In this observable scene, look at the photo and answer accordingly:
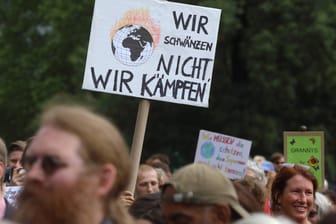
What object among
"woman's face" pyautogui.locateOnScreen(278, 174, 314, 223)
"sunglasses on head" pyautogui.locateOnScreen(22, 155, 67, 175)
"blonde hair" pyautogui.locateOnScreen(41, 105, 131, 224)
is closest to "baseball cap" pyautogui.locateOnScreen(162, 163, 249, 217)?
"blonde hair" pyautogui.locateOnScreen(41, 105, 131, 224)

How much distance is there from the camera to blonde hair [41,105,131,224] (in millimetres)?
3596

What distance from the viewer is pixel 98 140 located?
3.61m

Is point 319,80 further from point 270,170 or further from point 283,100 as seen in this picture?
point 270,170

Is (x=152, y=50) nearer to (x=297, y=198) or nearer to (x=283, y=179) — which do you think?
(x=283, y=179)

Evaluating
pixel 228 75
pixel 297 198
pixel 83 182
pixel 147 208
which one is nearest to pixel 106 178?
pixel 83 182

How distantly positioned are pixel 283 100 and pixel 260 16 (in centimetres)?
211

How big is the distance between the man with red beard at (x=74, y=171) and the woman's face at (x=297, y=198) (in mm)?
3277

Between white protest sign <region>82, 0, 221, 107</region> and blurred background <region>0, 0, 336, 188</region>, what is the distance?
52.2ft

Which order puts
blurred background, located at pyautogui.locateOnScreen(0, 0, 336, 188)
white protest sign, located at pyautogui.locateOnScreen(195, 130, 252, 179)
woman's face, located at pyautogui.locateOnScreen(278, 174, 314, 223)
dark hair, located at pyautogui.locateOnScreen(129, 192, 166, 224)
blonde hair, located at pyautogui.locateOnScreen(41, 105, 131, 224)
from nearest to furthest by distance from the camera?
blonde hair, located at pyautogui.locateOnScreen(41, 105, 131, 224), dark hair, located at pyautogui.locateOnScreen(129, 192, 166, 224), woman's face, located at pyautogui.locateOnScreen(278, 174, 314, 223), white protest sign, located at pyautogui.locateOnScreen(195, 130, 252, 179), blurred background, located at pyautogui.locateOnScreen(0, 0, 336, 188)

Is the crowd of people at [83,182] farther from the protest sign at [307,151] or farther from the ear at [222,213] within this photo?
the protest sign at [307,151]

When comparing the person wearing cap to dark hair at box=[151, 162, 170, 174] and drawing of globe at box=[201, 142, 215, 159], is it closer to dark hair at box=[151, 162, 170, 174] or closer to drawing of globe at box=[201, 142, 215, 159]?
drawing of globe at box=[201, 142, 215, 159]

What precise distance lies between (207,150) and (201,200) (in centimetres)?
641

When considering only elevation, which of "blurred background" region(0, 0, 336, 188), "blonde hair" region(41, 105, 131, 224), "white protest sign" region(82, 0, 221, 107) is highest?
"blurred background" region(0, 0, 336, 188)

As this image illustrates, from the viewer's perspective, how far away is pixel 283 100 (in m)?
26.8
